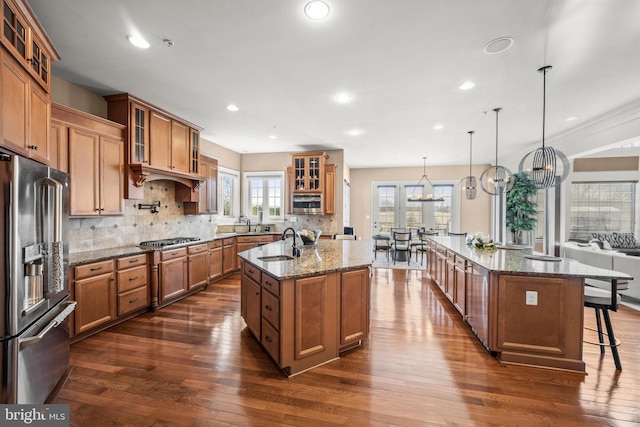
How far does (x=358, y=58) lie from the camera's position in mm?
2545

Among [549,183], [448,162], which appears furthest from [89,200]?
[448,162]

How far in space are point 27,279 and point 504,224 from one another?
29.0 feet

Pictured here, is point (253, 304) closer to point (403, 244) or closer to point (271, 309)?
point (271, 309)

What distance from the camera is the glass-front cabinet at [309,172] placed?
5996 mm

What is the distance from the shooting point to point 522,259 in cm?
296

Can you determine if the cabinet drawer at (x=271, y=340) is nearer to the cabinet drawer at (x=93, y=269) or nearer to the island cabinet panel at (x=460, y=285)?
the cabinet drawer at (x=93, y=269)

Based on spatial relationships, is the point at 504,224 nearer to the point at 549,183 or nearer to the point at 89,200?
the point at 549,183

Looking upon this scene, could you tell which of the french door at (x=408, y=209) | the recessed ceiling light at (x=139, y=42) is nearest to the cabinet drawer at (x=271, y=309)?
the recessed ceiling light at (x=139, y=42)

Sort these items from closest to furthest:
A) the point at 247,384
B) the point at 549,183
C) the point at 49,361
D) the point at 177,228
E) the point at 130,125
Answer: the point at 49,361
the point at 247,384
the point at 549,183
the point at 130,125
the point at 177,228

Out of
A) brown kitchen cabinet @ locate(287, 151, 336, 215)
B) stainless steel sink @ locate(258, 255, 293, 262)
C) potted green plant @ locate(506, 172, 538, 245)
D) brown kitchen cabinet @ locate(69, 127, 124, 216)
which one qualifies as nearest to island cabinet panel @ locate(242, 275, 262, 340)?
stainless steel sink @ locate(258, 255, 293, 262)

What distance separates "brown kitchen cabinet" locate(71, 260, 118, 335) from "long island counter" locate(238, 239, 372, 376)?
64.2 inches

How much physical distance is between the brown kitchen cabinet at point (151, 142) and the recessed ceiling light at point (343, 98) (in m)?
2.54

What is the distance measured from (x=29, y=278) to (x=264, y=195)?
527 centimetres

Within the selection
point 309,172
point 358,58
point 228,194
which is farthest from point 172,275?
point 358,58
